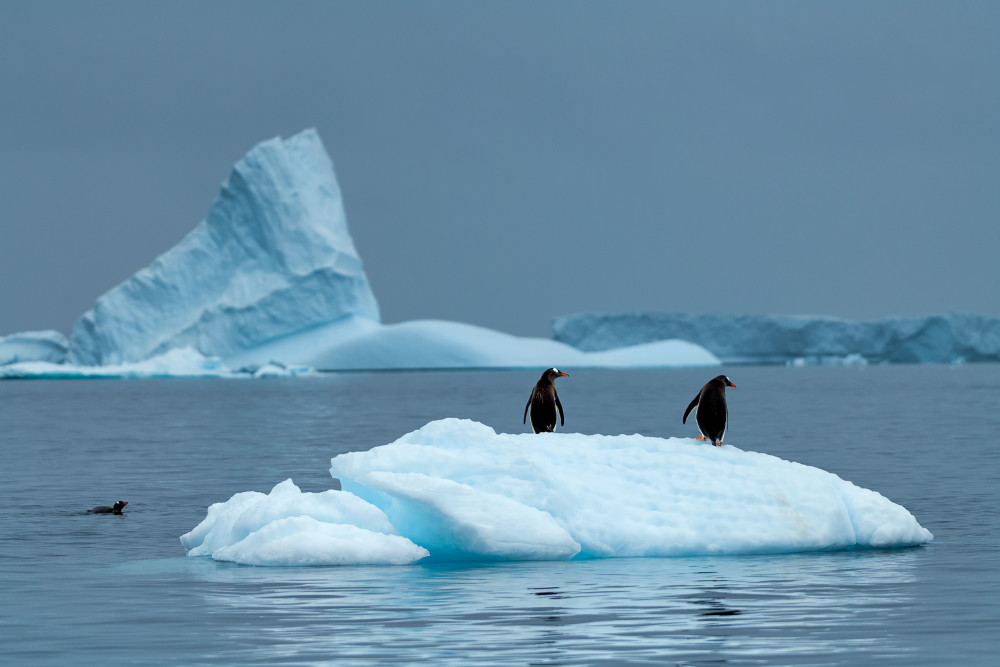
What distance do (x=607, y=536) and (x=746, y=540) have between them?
108 centimetres

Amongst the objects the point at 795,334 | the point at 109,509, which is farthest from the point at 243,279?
the point at 109,509

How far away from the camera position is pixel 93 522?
42.2 ft

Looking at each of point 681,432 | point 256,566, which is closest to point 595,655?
point 256,566

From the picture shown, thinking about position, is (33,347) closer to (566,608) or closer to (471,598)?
(471,598)

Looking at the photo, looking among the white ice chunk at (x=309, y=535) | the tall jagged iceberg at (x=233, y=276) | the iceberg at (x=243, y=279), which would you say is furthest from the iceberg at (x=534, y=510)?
the tall jagged iceberg at (x=233, y=276)

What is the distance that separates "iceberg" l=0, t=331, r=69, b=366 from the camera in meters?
73.9

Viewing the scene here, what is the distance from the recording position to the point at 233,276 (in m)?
62.4

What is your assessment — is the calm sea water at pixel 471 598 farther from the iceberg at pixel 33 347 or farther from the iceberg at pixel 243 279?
the iceberg at pixel 33 347

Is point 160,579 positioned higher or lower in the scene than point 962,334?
lower

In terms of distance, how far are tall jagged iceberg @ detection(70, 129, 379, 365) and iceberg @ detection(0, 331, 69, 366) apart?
1161 centimetres

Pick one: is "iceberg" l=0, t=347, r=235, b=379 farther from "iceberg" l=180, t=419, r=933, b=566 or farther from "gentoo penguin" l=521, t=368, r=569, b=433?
"iceberg" l=180, t=419, r=933, b=566

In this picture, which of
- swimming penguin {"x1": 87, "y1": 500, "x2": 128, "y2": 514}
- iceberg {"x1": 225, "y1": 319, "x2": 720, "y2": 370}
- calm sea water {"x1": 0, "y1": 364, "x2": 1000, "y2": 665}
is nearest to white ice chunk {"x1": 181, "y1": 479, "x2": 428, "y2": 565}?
calm sea water {"x1": 0, "y1": 364, "x2": 1000, "y2": 665}

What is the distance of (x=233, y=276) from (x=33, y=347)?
61.1 ft

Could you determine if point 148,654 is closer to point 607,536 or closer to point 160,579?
point 160,579
